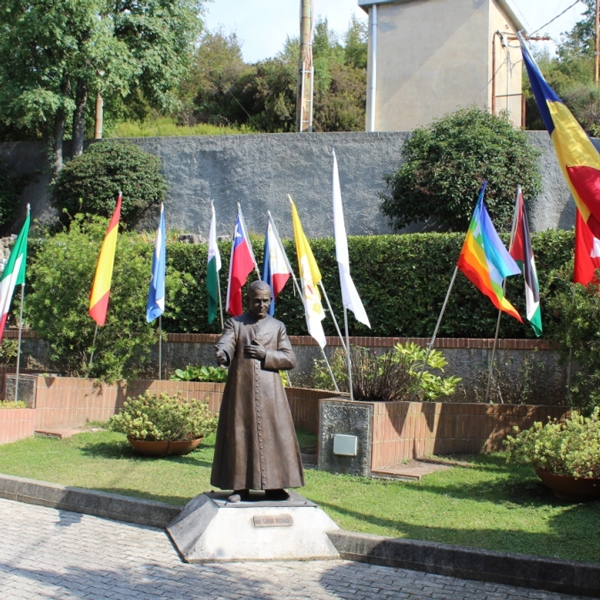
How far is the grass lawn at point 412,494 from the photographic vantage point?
21.7 ft

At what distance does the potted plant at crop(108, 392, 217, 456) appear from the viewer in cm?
989

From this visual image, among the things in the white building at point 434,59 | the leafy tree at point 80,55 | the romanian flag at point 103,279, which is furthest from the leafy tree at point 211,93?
the romanian flag at point 103,279

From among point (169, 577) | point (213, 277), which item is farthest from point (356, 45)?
point (169, 577)

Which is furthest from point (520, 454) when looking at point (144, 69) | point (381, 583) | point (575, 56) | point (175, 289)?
point (575, 56)

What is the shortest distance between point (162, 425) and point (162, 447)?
A: 0.27 meters

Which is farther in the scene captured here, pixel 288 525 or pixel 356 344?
pixel 356 344

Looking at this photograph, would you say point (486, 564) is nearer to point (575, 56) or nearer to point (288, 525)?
point (288, 525)

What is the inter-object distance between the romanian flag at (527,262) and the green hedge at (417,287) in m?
1.03

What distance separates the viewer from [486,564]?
6.00 m

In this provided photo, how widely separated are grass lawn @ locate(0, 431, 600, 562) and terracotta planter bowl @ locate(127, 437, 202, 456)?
107 millimetres

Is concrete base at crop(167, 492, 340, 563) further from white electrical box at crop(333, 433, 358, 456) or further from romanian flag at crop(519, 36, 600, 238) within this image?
romanian flag at crop(519, 36, 600, 238)

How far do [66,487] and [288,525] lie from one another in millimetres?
2836

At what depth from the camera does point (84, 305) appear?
13.0 metres

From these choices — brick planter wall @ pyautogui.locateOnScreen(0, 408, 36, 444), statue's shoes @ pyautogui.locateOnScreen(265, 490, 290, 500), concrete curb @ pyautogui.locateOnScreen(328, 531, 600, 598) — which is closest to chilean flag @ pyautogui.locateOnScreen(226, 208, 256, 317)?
brick planter wall @ pyautogui.locateOnScreen(0, 408, 36, 444)
